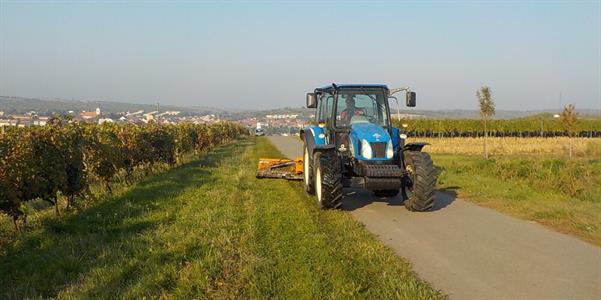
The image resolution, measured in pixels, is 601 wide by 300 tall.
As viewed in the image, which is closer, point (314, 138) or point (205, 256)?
point (205, 256)

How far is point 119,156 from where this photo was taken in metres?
10.9

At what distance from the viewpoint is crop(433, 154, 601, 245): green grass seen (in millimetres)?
7551

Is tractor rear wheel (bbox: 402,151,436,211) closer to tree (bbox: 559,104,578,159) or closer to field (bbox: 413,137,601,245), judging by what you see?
field (bbox: 413,137,601,245)

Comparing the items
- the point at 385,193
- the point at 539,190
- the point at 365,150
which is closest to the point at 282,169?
the point at 385,193

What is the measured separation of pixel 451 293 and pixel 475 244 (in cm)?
194

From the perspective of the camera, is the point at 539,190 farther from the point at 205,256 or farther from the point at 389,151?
the point at 205,256

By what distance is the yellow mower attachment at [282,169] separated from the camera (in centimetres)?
1193

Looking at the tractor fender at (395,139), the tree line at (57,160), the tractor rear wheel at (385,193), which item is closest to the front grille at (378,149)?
the tractor fender at (395,139)

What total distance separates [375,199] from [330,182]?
2087mm

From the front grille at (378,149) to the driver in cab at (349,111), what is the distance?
1222 mm

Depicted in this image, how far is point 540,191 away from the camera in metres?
10.5

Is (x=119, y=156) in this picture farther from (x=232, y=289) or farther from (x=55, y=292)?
(x=232, y=289)

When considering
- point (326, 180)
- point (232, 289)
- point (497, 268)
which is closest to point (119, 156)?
point (326, 180)

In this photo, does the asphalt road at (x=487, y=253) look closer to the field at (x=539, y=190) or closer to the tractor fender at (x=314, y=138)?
the field at (x=539, y=190)
